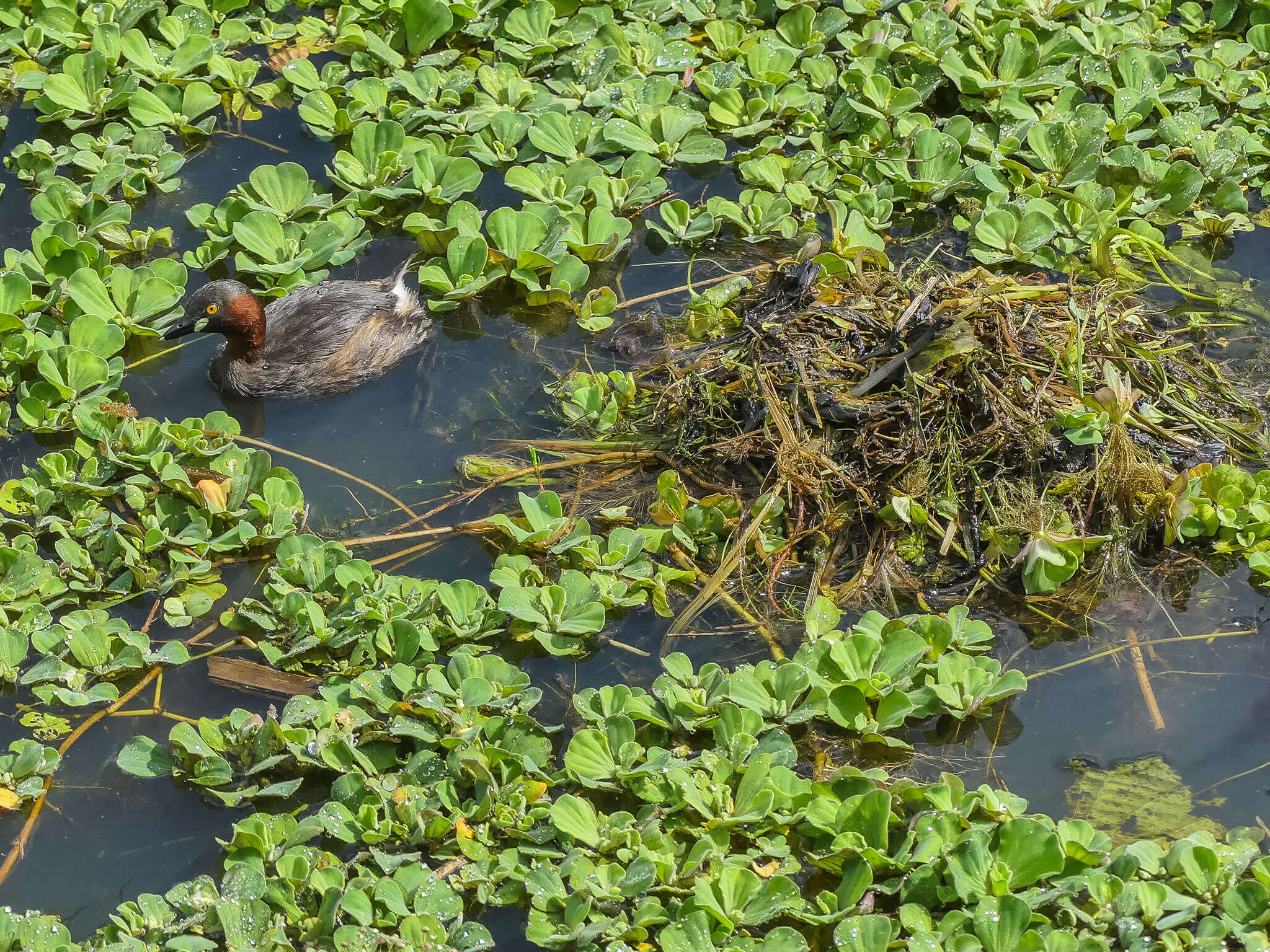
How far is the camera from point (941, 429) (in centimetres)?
405

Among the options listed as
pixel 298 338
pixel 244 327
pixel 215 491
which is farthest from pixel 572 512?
pixel 244 327

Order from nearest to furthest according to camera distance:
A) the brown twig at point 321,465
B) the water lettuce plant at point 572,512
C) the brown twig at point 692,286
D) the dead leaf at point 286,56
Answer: the water lettuce plant at point 572,512 → the brown twig at point 321,465 → the brown twig at point 692,286 → the dead leaf at point 286,56

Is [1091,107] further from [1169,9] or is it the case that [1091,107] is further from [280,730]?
[280,730]

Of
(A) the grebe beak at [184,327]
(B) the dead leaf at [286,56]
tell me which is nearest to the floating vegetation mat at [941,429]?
(A) the grebe beak at [184,327]

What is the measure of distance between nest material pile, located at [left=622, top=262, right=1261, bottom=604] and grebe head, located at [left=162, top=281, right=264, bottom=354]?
1.49 meters

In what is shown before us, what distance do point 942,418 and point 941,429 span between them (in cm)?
5

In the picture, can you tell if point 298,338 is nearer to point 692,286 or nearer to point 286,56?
point 692,286

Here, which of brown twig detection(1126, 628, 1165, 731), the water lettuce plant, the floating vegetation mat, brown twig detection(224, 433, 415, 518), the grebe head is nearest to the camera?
the water lettuce plant

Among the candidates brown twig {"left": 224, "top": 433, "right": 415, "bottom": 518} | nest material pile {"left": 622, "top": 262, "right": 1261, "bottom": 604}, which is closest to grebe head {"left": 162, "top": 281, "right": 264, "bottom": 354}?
brown twig {"left": 224, "top": 433, "right": 415, "bottom": 518}

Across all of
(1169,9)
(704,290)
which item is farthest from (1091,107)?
(704,290)

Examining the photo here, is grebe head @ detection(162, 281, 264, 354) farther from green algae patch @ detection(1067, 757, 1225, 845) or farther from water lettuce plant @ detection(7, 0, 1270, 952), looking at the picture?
green algae patch @ detection(1067, 757, 1225, 845)

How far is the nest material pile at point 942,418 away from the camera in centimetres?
396

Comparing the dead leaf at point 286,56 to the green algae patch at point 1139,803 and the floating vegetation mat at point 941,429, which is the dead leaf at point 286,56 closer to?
the floating vegetation mat at point 941,429

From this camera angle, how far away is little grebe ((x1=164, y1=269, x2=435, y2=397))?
4531 mm
